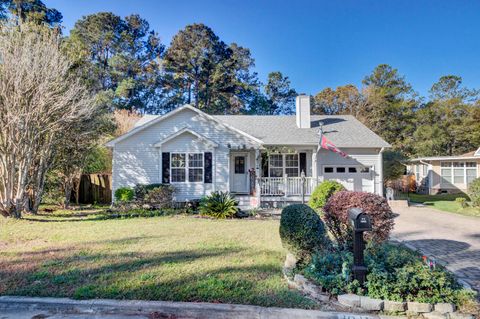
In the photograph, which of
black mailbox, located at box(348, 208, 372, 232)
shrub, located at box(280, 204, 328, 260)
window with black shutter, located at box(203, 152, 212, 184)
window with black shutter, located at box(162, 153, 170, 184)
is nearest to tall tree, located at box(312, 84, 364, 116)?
window with black shutter, located at box(203, 152, 212, 184)

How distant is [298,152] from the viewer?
15.7 metres

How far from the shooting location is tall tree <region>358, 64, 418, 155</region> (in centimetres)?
3178

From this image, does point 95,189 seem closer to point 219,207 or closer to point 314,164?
point 219,207

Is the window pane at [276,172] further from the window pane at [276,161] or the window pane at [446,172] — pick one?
the window pane at [446,172]

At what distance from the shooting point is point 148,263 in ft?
17.1

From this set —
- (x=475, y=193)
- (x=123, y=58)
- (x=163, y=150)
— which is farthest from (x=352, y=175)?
(x=123, y=58)

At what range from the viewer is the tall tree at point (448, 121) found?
27.8 meters

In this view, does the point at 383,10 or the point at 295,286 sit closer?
the point at 295,286

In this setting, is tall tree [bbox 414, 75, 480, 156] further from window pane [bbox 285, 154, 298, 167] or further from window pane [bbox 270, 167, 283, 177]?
window pane [bbox 270, 167, 283, 177]

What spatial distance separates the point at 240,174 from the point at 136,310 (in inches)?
465

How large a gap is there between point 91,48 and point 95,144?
1029 inches

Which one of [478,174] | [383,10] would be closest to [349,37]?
[383,10]

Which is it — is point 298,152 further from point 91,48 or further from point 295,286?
point 91,48

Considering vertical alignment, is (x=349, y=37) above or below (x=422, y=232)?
above
